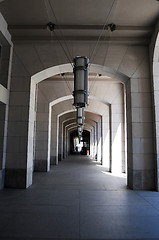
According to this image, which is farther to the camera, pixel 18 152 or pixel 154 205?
pixel 18 152

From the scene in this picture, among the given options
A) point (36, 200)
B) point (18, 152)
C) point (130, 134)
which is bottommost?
point (36, 200)

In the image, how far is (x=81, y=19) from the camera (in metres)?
6.28

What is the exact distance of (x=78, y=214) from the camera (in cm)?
407

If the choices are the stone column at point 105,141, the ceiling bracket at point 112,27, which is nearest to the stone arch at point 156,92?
the ceiling bracket at point 112,27

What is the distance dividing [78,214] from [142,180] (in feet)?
11.1

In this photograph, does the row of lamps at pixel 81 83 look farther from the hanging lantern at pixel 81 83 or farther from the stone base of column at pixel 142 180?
the stone base of column at pixel 142 180

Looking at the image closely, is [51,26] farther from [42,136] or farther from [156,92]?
[42,136]

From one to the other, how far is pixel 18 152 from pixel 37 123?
14.7 ft

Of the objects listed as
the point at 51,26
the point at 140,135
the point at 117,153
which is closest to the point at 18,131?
the point at 51,26

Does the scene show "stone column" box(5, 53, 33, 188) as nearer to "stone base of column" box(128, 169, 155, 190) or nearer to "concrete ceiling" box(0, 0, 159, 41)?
"concrete ceiling" box(0, 0, 159, 41)

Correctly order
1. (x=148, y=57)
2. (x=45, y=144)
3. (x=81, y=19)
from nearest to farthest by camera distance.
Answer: (x=81, y=19) → (x=148, y=57) → (x=45, y=144)

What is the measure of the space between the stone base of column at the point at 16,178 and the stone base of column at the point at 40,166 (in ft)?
12.8

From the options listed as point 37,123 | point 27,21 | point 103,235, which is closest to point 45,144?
point 37,123

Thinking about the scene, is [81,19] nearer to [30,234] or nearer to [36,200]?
[36,200]
